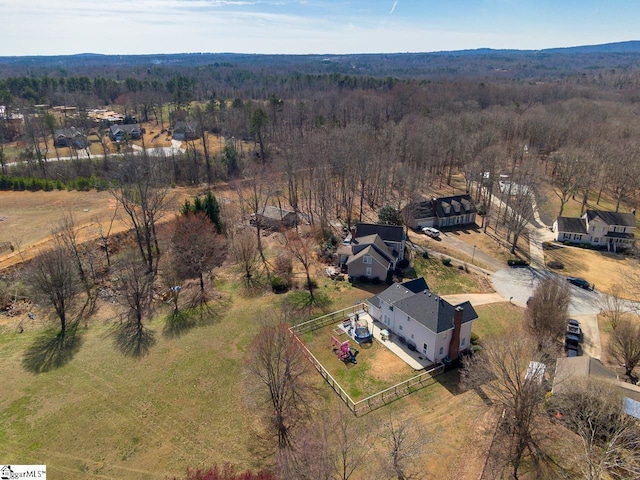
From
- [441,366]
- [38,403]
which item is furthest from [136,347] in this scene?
[441,366]

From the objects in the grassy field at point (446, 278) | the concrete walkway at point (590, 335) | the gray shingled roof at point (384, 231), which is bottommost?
the concrete walkway at point (590, 335)

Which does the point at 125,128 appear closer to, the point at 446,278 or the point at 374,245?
the point at 374,245

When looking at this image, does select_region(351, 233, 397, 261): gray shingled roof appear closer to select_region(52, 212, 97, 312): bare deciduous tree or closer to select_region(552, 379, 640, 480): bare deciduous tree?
select_region(552, 379, 640, 480): bare deciduous tree

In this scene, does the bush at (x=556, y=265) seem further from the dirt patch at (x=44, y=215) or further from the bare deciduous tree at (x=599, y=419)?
the dirt patch at (x=44, y=215)

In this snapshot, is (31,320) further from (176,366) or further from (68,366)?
(176,366)

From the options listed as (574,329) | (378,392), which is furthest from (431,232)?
(378,392)

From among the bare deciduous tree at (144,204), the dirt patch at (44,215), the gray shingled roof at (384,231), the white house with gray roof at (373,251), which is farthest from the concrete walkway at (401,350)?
the dirt patch at (44,215)
